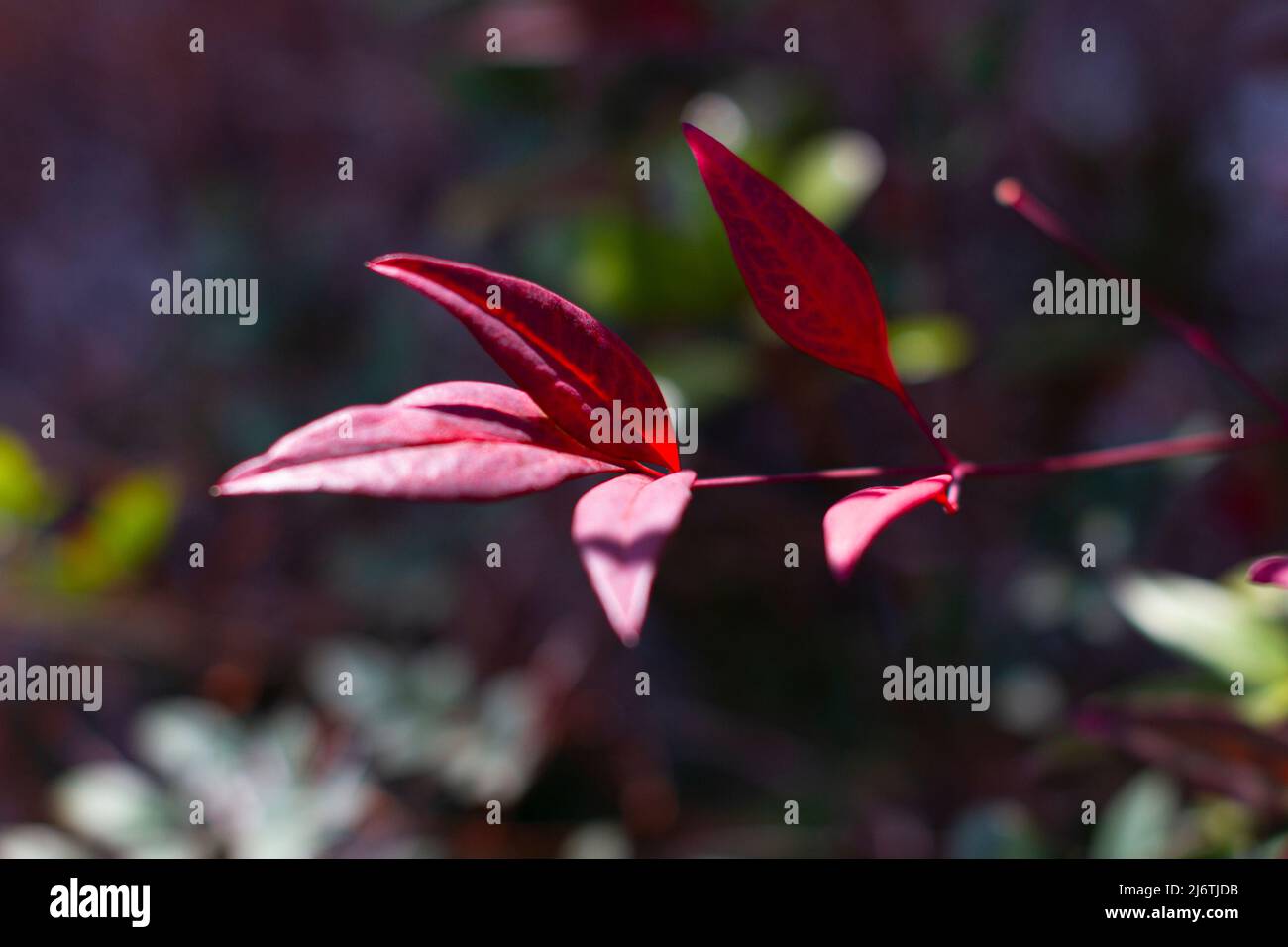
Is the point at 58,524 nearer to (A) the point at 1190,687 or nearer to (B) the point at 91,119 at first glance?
(B) the point at 91,119

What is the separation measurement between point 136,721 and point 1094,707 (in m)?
1.62

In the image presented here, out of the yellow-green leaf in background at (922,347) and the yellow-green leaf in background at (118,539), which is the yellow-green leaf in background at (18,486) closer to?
the yellow-green leaf in background at (118,539)

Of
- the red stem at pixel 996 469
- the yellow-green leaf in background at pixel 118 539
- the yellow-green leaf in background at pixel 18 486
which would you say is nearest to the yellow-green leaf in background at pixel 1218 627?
the red stem at pixel 996 469

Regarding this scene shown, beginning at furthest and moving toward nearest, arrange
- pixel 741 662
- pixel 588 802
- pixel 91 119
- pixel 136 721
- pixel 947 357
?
1. pixel 91 119
2. pixel 136 721
3. pixel 741 662
4. pixel 588 802
5. pixel 947 357

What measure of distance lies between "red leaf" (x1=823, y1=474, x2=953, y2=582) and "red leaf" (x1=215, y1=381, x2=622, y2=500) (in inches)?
4.0

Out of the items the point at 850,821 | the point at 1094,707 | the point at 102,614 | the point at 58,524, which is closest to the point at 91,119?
the point at 58,524

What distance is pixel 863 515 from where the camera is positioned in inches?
16.2

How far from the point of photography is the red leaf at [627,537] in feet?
1.13

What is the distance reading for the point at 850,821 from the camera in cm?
139

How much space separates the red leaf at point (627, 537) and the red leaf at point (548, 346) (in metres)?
0.04

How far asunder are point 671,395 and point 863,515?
0.73 meters

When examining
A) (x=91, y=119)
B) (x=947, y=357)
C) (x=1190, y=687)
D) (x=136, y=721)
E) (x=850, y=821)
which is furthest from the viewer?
(x=91, y=119)

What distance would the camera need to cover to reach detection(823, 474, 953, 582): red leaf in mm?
379

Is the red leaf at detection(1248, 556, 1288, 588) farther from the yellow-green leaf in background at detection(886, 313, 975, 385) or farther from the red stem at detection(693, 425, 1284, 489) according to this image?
the yellow-green leaf in background at detection(886, 313, 975, 385)
